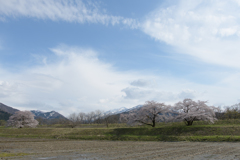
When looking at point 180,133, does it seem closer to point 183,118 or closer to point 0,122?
point 183,118

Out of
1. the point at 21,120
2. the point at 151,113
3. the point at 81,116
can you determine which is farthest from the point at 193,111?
the point at 81,116

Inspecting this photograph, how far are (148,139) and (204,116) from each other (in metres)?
14.9

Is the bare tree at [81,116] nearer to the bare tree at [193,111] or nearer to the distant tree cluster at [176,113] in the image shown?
the distant tree cluster at [176,113]

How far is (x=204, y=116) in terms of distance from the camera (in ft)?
118

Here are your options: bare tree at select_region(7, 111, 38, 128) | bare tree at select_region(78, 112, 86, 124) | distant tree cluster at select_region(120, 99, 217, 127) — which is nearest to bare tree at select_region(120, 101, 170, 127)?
distant tree cluster at select_region(120, 99, 217, 127)

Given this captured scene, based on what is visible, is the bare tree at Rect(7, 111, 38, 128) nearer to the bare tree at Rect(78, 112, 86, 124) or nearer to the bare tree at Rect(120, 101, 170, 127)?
the bare tree at Rect(120, 101, 170, 127)

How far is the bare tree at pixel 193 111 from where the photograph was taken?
36406mm

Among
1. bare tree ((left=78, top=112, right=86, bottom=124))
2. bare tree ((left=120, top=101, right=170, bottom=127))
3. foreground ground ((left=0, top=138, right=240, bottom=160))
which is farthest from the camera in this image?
bare tree ((left=78, top=112, right=86, bottom=124))

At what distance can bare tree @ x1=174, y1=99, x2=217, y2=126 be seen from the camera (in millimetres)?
36406

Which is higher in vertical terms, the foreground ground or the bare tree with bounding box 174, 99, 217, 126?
the bare tree with bounding box 174, 99, 217, 126

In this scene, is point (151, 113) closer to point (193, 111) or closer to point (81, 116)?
point (193, 111)

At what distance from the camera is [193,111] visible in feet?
123

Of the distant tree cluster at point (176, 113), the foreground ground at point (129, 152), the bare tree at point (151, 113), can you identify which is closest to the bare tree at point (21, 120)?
the distant tree cluster at point (176, 113)

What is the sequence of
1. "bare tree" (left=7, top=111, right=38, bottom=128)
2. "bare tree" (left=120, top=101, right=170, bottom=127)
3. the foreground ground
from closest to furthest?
1. the foreground ground
2. "bare tree" (left=120, top=101, right=170, bottom=127)
3. "bare tree" (left=7, top=111, right=38, bottom=128)
